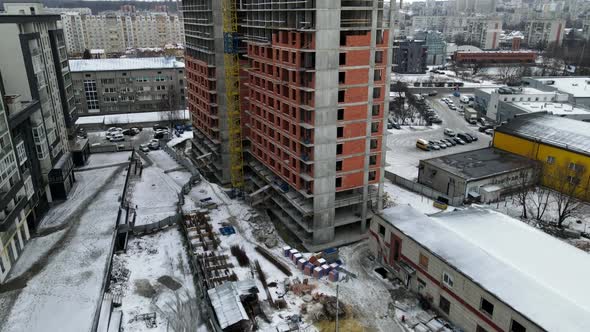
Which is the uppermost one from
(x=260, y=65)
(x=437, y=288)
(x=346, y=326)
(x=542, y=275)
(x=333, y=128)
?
(x=260, y=65)

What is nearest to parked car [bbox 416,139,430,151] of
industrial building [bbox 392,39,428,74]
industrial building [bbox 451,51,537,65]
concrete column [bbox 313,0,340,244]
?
concrete column [bbox 313,0,340,244]

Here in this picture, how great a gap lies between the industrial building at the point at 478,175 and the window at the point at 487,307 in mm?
25421

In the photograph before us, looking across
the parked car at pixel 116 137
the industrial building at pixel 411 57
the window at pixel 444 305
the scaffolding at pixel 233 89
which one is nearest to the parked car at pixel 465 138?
the scaffolding at pixel 233 89

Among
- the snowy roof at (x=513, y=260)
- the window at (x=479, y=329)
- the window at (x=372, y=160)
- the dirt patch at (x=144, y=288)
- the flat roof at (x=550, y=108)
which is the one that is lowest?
the dirt patch at (x=144, y=288)

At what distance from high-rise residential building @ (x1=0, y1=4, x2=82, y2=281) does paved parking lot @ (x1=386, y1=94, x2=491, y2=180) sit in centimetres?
4438

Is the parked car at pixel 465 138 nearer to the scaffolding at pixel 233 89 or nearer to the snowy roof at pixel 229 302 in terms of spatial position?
the scaffolding at pixel 233 89

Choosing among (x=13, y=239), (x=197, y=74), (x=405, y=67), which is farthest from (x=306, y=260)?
(x=405, y=67)

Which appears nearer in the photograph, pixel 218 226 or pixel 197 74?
pixel 218 226

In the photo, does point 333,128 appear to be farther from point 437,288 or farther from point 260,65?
point 437,288

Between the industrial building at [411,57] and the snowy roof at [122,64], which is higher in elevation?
the snowy roof at [122,64]

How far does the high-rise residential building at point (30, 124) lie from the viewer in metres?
38.2

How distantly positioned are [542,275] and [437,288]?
7491 millimetres

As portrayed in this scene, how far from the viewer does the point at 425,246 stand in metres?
33.9

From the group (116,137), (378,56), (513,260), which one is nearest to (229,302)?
(513,260)
